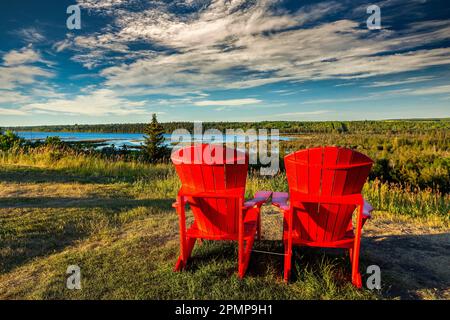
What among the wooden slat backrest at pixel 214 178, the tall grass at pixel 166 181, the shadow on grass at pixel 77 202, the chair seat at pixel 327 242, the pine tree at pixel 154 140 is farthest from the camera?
the pine tree at pixel 154 140

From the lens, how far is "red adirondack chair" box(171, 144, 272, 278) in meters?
2.87

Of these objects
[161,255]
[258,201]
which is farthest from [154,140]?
[258,201]

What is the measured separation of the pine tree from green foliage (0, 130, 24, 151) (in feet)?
57.3

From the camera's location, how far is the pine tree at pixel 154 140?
34.0 meters

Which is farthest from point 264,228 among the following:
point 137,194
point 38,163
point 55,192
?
point 38,163

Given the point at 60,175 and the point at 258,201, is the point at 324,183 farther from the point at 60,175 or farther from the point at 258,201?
the point at 60,175

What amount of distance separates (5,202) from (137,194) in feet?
8.35

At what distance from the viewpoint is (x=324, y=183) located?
2805mm

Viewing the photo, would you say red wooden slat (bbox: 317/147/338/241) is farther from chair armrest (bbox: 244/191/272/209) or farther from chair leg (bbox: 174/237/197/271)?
chair leg (bbox: 174/237/197/271)

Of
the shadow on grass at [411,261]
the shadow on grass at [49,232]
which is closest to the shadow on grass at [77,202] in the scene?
the shadow on grass at [49,232]

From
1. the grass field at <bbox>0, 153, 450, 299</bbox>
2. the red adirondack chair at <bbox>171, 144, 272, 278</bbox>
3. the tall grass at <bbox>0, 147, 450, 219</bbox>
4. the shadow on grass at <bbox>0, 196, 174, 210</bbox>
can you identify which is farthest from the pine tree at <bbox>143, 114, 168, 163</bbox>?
the red adirondack chair at <bbox>171, 144, 272, 278</bbox>

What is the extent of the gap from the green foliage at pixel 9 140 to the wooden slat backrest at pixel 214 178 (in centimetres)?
1534

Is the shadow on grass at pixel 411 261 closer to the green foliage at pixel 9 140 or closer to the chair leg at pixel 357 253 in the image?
the chair leg at pixel 357 253
